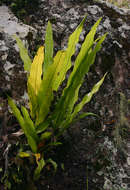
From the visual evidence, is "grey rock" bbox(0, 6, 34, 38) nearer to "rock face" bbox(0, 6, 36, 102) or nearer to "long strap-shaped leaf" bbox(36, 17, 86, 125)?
"rock face" bbox(0, 6, 36, 102)

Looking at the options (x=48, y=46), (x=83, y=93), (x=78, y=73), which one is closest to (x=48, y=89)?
(x=78, y=73)

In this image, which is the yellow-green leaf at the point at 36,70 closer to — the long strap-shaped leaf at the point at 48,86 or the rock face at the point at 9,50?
the long strap-shaped leaf at the point at 48,86

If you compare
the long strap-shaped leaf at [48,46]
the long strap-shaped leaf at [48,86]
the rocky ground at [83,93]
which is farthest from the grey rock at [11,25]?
the long strap-shaped leaf at [48,86]

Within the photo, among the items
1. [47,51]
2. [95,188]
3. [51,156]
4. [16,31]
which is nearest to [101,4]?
[16,31]

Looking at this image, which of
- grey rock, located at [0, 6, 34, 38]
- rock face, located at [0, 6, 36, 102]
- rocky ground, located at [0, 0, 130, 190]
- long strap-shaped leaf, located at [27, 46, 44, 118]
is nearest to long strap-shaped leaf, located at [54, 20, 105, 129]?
long strap-shaped leaf, located at [27, 46, 44, 118]

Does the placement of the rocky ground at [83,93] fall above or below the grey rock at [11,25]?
below

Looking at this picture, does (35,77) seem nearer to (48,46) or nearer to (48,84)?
(48,84)

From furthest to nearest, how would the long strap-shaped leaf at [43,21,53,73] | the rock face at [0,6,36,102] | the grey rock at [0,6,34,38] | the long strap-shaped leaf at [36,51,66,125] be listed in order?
1. the grey rock at [0,6,34,38]
2. the rock face at [0,6,36,102]
3. the long strap-shaped leaf at [43,21,53,73]
4. the long strap-shaped leaf at [36,51,66,125]
